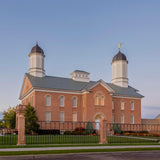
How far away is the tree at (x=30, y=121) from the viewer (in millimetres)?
35500

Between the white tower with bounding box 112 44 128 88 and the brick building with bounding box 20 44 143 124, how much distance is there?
3.39m

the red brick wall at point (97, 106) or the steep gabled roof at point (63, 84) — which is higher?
the steep gabled roof at point (63, 84)

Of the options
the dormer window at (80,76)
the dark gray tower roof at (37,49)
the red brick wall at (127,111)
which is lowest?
the red brick wall at (127,111)

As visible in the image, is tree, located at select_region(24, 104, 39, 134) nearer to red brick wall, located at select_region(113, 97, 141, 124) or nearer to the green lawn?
the green lawn

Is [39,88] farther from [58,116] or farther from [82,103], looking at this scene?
[82,103]

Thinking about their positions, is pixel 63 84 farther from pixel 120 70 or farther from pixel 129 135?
pixel 120 70

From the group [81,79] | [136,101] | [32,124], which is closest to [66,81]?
[81,79]

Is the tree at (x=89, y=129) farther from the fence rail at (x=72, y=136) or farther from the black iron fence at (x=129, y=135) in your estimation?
the black iron fence at (x=129, y=135)

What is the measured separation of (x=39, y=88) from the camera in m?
40.0

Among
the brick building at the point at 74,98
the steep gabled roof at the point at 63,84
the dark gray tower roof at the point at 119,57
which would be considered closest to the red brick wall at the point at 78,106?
the brick building at the point at 74,98

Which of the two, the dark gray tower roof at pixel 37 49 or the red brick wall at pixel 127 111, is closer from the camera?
the dark gray tower roof at pixel 37 49

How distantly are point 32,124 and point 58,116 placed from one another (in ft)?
22.1

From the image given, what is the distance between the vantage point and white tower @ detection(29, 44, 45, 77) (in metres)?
44.7

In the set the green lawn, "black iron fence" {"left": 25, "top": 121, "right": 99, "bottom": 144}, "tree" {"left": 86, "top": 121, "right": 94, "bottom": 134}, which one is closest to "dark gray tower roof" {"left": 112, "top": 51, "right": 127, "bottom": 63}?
"black iron fence" {"left": 25, "top": 121, "right": 99, "bottom": 144}
